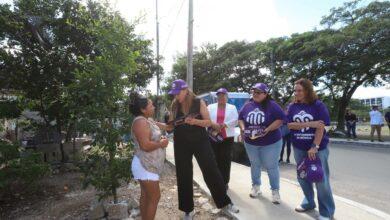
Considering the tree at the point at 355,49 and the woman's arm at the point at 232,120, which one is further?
the tree at the point at 355,49

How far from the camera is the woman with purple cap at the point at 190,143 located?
411 cm

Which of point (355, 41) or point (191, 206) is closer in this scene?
point (191, 206)

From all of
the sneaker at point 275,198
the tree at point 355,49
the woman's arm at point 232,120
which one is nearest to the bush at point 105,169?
the woman's arm at point 232,120

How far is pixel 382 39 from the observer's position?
1859cm

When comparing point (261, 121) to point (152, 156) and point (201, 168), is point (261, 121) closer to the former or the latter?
point (201, 168)

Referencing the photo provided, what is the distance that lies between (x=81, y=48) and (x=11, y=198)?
4.22 m

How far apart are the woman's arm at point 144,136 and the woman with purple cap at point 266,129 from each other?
1705 millimetres

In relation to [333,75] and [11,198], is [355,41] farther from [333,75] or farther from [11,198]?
[11,198]

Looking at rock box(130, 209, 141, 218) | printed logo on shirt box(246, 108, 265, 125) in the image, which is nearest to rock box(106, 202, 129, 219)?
rock box(130, 209, 141, 218)

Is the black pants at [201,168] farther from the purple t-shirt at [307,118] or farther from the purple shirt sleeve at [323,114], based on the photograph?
the purple shirt sleeve at [323,114]

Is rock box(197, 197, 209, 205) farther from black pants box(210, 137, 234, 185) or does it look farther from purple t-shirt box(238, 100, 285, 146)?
purple t-shirt box(238, 100, 285, 146)

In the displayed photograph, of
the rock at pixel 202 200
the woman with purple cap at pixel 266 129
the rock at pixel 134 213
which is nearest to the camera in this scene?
the woman with purple cap at pixel 266 129

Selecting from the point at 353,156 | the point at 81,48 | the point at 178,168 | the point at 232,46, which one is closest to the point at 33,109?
the point at 81,48

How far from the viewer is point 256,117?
15.7ft
